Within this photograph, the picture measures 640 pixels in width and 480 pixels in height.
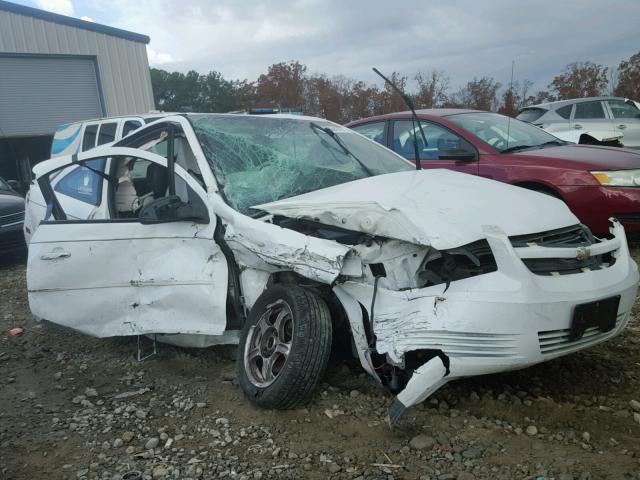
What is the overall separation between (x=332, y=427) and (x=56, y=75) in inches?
599

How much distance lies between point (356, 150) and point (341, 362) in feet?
5.21

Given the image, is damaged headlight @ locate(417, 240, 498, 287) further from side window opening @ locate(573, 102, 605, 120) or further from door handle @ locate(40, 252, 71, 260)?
side window opening @ locate(573, 102, 605, 120)

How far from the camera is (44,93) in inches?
583

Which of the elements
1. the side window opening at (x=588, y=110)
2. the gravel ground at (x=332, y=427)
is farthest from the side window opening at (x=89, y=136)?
the side window opening at (x=588, y=110)

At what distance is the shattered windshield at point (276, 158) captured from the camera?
131 inches

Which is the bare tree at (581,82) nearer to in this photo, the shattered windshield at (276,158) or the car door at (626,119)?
the car door at (626,119)

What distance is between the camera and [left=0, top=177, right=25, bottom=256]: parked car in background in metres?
6.97

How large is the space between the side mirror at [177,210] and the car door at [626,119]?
9.30m

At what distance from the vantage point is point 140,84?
52.5 ft

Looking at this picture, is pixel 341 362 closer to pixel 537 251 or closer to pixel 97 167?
pixel 537 251

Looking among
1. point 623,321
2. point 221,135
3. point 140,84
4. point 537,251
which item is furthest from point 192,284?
point 140,84

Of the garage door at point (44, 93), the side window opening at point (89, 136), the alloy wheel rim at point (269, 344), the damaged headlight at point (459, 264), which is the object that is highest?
the garage door at point (44, 93)

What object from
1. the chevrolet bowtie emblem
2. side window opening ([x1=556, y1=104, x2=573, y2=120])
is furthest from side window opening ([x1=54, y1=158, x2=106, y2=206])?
side window opening ([x1=556, y1=104, x2=573, y2=120])

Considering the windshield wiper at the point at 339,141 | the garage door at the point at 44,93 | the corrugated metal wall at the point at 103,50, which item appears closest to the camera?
the windshield wiper at the point at 339,141
